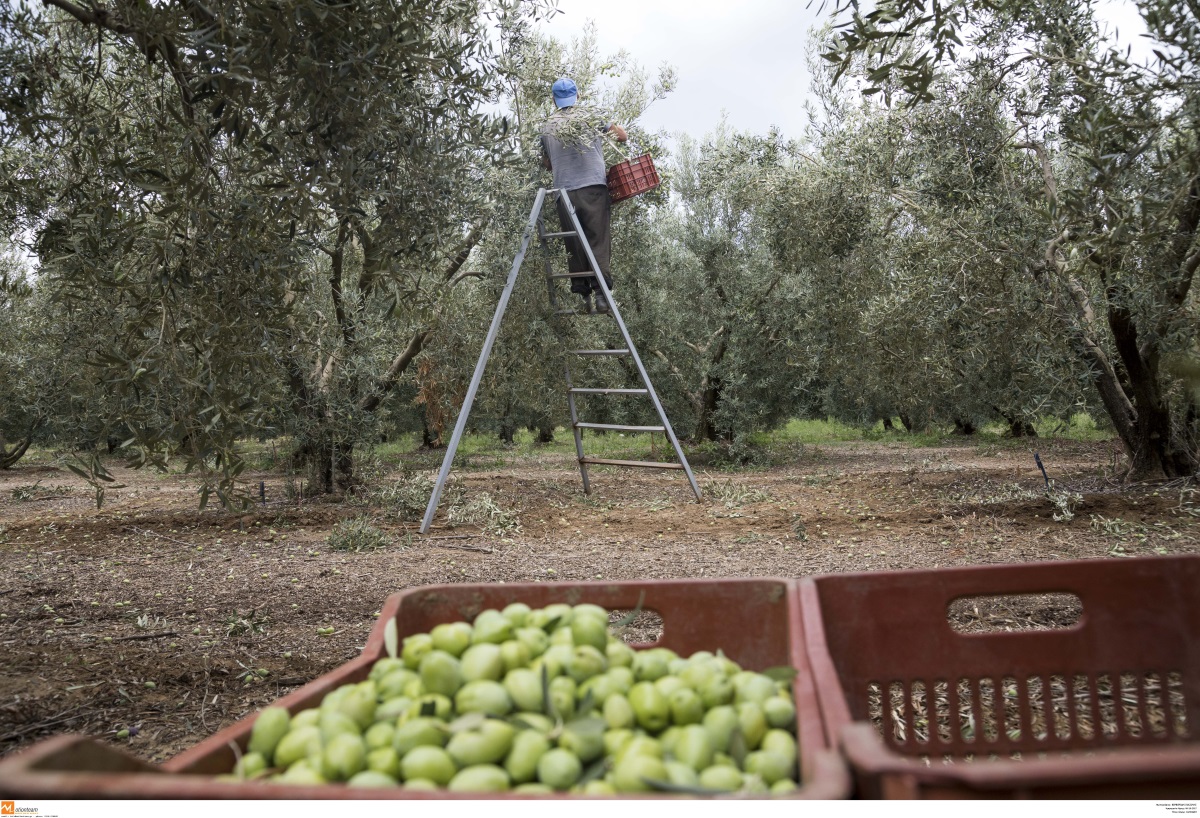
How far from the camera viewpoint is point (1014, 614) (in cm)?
422

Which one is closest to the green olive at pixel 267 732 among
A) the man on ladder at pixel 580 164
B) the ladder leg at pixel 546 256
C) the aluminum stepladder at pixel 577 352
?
the aluminum stepladder at pixel 577 352

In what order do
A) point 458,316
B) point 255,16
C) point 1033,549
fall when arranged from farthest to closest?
point 458,316 < point 1033,549 < point 255,16

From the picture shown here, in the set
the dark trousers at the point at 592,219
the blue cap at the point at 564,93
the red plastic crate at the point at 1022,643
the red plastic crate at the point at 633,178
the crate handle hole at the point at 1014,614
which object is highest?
the blue cap at the point at 564,93

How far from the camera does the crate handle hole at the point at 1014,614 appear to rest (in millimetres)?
4051

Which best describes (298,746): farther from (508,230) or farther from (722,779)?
(508,230)

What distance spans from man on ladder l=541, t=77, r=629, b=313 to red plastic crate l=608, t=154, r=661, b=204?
16 cm

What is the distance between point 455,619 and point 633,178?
7195mm

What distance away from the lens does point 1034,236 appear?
7.23 metres

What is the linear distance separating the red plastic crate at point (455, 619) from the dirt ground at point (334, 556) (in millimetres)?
1817

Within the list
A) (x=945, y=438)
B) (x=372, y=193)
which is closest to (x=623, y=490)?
(x=372, y=193)

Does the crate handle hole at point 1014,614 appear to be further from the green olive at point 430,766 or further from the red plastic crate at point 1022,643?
the green olive at point 430,766

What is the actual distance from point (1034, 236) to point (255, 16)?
6476 millimetres

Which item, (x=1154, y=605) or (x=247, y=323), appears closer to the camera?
(x=1154, y=605)

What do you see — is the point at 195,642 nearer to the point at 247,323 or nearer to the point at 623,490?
the point at 247,323
